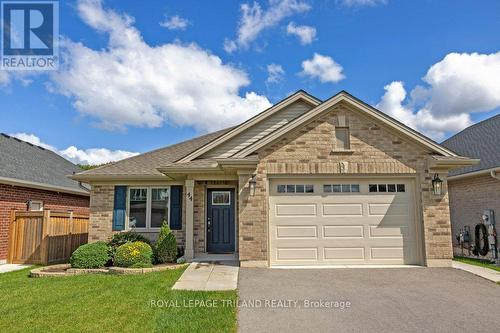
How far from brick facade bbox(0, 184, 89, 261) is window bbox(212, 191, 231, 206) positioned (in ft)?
22.8

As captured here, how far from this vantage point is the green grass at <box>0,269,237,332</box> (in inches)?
189

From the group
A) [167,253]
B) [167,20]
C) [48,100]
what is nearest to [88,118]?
[48,100]

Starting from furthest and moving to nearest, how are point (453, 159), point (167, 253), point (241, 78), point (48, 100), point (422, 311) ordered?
point (241, 78)
point (48, 100)
point (167, 253)
point (453, 159)
point (422, 311)

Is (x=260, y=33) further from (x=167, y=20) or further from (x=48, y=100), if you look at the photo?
(x=48, y=100)

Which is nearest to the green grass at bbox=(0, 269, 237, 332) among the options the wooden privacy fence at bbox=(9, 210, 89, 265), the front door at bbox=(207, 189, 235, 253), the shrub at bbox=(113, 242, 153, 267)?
the shrub at bbox=(113, 242, 153, 267)

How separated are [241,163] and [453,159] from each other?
5.83 metres

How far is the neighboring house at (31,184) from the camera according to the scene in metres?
11.0

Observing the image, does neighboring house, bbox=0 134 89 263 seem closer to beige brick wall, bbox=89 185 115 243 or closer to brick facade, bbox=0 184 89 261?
brick facade, bbox=0 184 89 261

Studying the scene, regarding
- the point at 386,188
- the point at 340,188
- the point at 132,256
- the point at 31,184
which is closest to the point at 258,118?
the point at 340,188

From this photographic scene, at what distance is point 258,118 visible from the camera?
1189 cm

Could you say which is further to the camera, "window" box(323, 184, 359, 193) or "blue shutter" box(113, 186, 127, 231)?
"blue shutter" box(113, 186, 127, 231)

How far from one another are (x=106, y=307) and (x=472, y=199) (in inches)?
526

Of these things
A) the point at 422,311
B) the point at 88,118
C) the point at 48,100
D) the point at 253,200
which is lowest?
the point at 422,311

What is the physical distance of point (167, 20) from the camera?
10633 mm
